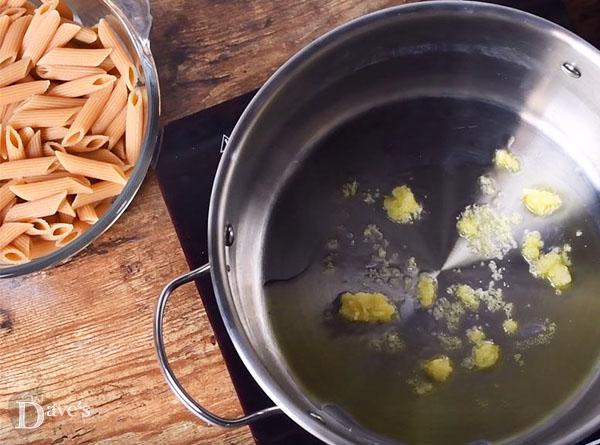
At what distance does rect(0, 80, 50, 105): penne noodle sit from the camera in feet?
3.34

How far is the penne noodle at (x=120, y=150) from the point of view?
1.04m

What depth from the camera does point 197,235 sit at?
3.36 ft

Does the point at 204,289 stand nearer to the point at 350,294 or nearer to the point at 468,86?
the point at 350,294

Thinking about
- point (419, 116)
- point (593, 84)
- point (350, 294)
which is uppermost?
point (593, 84)

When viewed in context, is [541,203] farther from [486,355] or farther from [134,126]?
[134,126]

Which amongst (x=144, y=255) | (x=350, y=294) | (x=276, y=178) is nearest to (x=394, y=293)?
(x=350, y=294)

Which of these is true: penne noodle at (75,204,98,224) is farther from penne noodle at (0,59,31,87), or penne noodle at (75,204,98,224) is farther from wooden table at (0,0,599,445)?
penne noodle at (0,59,31,87)

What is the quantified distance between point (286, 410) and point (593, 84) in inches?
22.2

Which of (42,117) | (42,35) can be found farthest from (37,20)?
(42,117)

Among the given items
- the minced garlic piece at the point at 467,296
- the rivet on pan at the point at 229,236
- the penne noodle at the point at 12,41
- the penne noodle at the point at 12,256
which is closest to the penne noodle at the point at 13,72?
the penne noodle at the point at 12,41

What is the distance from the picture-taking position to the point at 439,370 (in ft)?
3.22

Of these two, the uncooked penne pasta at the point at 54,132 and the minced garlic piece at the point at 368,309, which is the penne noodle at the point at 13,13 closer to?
the uncooked penne pasta at the point at 54,132

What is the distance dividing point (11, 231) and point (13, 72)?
21 centimetres

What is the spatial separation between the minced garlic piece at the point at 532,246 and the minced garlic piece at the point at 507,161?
0.32 feet
